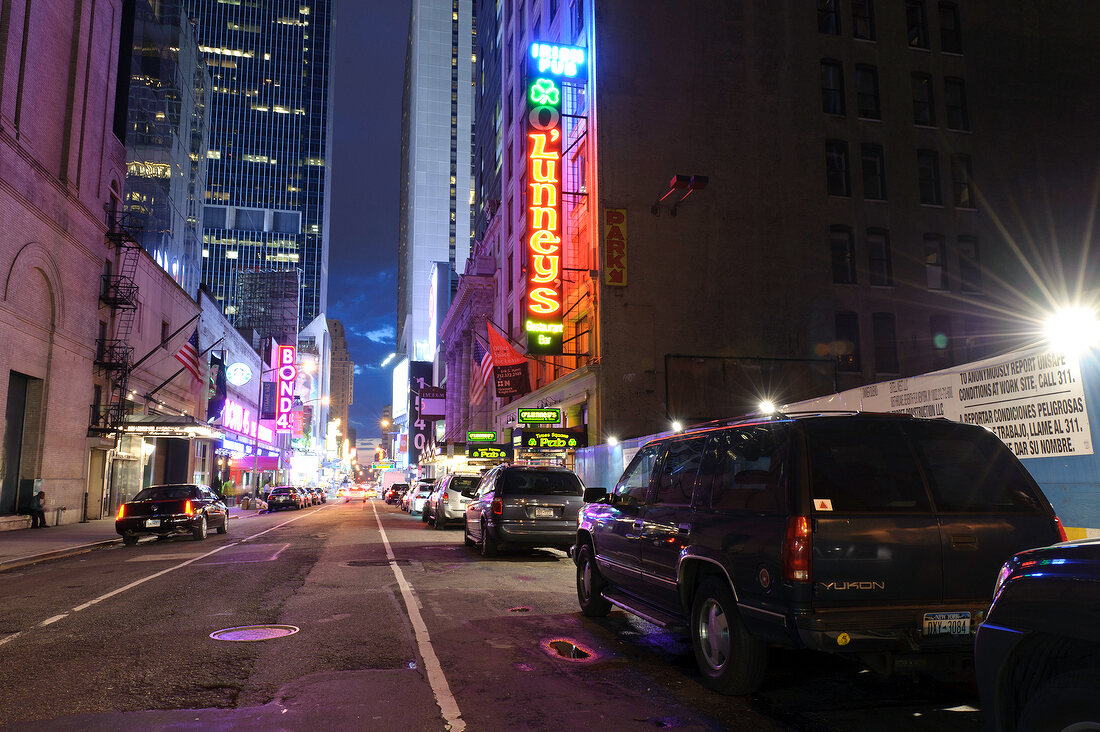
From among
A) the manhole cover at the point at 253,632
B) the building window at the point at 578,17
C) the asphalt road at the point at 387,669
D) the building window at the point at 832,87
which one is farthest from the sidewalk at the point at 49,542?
the building window at the point at 832,87

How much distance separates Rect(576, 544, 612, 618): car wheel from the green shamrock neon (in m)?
23.1

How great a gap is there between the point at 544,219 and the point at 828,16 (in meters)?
15.1

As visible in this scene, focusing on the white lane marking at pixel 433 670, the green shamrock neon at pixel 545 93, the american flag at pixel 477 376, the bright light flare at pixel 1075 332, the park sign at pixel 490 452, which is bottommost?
the white lane marking at pixel 433 670

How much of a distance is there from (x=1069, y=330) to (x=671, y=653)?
5668 mm

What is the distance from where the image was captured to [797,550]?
475cm

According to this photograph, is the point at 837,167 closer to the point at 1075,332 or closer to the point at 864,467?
the point at 1075,332

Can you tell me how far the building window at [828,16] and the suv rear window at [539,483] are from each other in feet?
81.2

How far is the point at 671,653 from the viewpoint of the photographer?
6879 millimetres

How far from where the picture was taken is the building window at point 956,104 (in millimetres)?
31469

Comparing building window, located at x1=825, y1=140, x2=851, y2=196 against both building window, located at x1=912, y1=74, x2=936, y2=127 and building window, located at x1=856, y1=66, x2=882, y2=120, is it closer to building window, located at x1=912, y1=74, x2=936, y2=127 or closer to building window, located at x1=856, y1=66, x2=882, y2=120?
building window, located at x1=856, y1=66, x2=882, y2=120

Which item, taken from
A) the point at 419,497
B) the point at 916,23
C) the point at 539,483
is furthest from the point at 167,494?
the point at 916,23

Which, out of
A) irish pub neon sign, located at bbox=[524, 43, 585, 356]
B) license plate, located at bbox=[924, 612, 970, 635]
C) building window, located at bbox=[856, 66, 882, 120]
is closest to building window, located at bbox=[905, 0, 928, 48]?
building window, located at bbox=[856, 66, 882, 120]

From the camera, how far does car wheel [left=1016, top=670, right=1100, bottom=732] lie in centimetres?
256

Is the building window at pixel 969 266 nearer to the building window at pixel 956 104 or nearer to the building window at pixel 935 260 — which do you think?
the building window at pixel 935 260
